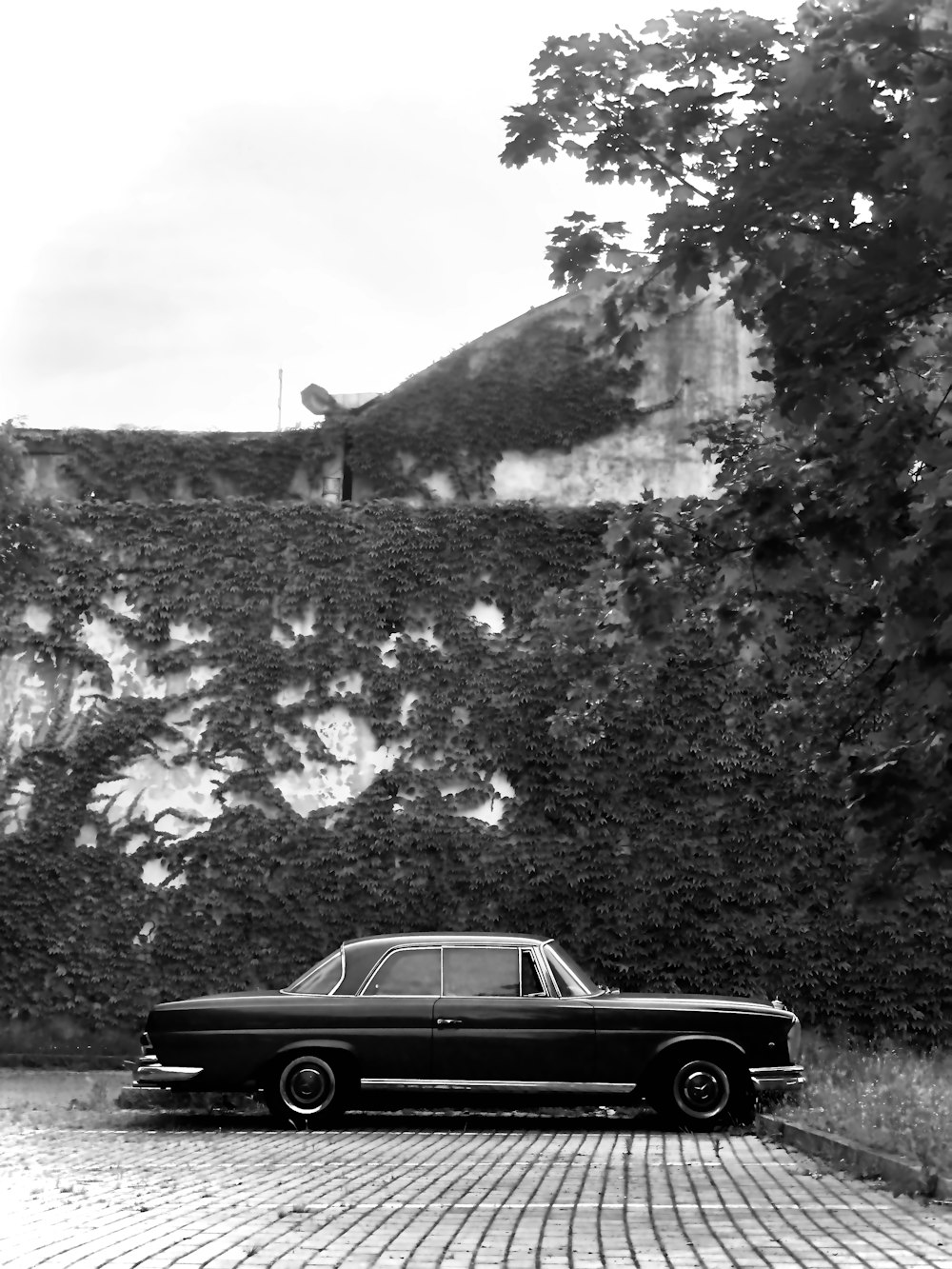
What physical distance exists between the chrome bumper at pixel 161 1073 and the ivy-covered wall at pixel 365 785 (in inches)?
227

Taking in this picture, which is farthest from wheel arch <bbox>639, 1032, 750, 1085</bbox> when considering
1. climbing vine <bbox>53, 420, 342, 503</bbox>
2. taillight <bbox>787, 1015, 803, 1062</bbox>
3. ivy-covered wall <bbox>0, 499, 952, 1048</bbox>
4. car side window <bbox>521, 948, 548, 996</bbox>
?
climbing vine <bbox>53, 420, 342, 503</bbox>

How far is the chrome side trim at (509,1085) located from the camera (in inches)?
484

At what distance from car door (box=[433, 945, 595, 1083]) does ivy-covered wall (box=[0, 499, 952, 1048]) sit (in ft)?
18.0

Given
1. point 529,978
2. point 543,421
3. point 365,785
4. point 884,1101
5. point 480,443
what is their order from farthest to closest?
point 543,421 < point 480,443 < point 365,785 < point 529,978 < point 884,1101

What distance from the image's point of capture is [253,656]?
19141 mm

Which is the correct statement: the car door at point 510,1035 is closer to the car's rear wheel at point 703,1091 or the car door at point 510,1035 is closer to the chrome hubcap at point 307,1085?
the car's rear wheel at point 703,1091

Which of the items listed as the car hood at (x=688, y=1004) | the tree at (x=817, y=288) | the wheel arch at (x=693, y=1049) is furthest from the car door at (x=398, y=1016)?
the tree at (x=817, y=288)

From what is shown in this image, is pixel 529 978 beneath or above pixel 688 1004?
above

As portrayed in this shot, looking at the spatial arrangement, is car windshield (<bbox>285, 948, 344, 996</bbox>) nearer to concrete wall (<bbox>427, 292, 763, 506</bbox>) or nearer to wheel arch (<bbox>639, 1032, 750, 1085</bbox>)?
wheel arch (<bbox>639, 1032, 750, 1085</bbox>)

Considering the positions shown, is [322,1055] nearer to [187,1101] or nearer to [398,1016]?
[398,1016]

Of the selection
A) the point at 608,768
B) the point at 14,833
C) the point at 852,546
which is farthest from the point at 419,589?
the point at 852,546

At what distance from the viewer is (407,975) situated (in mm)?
12820

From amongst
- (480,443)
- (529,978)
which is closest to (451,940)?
(529,978)

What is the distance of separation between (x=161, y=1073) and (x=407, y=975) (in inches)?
78.5
